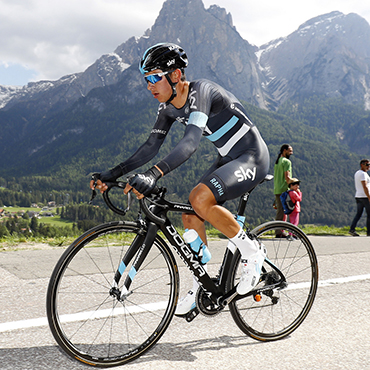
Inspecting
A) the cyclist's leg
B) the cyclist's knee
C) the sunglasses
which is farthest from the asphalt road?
the sunglasses

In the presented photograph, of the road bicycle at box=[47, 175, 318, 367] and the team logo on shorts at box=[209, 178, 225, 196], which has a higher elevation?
the team logo on shorts at box=[209, 178, 225, 196]

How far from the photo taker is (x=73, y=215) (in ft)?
352

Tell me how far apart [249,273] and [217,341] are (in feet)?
1.85

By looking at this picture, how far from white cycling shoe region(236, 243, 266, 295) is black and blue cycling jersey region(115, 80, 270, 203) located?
50 centimetres

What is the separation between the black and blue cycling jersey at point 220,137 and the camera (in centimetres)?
268

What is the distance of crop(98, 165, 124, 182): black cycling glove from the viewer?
2595 mm

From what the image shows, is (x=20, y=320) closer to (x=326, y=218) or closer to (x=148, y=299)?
(x=148, y=299)

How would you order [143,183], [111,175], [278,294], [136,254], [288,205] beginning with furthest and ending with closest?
[288,205], [278,294], [111,175], [136,254], [143,183]

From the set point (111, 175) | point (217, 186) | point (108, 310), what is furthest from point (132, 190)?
point (108, 310)

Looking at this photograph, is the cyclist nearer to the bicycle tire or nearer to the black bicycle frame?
the black bicycle frame

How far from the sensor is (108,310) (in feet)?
10.0

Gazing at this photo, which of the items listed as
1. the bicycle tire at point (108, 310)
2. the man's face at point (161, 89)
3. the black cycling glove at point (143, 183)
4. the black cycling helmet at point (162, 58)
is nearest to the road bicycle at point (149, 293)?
the bicycle tire at point (108, 310)

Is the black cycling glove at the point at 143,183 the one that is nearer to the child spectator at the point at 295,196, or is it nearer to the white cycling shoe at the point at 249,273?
the white cycling shoe at the point at 249,273

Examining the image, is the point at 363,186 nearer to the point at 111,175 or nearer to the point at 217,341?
the point at 217,341
